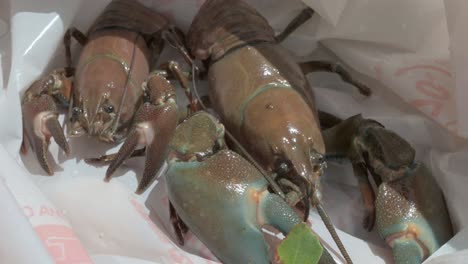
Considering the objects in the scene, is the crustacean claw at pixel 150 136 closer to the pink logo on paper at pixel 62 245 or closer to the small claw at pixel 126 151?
the small claw at pixel 126 151

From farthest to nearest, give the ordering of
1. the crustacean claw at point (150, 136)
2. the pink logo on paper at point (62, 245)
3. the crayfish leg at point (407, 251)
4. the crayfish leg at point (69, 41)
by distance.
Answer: the crayfish leg at point (69, 41) < the crustacean claw at point (150, 136) < the crayfish leg at point (407, 251) < the pink logo on paper at point (62, 245)

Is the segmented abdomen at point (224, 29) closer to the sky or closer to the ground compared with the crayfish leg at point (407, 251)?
closer to the sky

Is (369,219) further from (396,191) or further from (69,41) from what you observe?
(69,41)

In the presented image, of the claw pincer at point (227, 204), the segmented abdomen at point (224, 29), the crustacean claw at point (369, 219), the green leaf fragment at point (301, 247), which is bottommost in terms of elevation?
the crustacean claw at point (369, 219)

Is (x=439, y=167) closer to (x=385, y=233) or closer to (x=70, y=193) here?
(x=385, y=233)

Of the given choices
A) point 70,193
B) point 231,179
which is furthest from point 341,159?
point 70,193

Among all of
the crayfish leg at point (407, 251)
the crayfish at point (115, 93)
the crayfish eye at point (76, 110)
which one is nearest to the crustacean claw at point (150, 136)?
the crayfish at point (115, 93)
